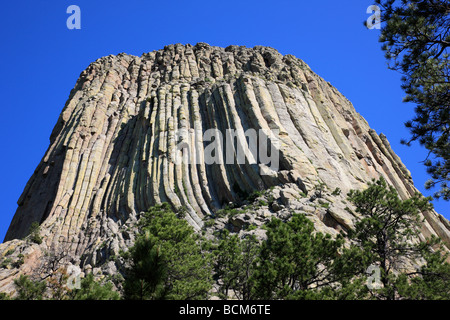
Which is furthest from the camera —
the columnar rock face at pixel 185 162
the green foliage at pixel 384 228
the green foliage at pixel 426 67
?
the columnar rock face at pixel 185 162

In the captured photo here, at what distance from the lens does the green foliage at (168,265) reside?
18984 mm

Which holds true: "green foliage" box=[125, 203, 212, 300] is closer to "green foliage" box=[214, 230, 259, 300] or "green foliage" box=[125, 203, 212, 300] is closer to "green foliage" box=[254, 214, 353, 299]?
"green foliage" box=[214, 230, 259, 300]

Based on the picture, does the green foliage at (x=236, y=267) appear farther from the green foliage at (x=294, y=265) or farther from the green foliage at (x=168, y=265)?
the green foliage at (x=294, y=265)

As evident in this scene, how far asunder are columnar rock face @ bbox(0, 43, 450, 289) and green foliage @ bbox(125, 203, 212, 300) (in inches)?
399

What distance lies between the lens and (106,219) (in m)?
47.0

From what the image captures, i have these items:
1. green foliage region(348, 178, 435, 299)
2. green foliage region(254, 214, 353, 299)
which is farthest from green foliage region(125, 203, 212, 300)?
green foliage region(348, 178, 435, 299)

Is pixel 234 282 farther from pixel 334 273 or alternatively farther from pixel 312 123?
pixel 312 123

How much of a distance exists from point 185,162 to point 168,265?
2383cm

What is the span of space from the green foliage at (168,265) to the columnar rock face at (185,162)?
33.3 ft

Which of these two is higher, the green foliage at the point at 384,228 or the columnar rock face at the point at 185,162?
the columnar rock face at the point at 185,162

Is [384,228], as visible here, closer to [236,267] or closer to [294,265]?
[294,265]

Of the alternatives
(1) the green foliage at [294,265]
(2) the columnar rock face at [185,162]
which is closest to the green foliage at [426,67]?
(1) the green foliage at [294,265]

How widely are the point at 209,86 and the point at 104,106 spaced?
1661 cm
